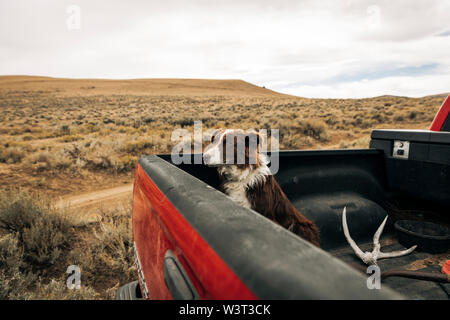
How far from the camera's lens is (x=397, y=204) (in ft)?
12.5

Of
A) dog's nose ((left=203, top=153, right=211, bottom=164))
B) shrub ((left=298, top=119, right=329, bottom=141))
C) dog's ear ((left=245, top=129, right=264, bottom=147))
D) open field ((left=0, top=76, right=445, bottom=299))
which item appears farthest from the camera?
shrub ((left=298, top=119, right=329, bottom=141))

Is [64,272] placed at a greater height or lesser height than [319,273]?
lesser

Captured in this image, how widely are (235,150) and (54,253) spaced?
10.6ft

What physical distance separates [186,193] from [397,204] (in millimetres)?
3553

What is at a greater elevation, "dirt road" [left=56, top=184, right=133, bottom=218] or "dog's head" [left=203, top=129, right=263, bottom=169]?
"dog's head" [left=203, top=129, right=263, bottom=169]

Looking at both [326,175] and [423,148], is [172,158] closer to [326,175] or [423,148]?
[326,175]

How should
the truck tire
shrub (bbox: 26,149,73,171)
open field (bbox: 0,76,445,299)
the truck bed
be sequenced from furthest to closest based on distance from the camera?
1. shrub (bbox: 26,149,73,171)
2. open field (bbox: 0,76,445,299)
3. the truck tire
4. the truck bed

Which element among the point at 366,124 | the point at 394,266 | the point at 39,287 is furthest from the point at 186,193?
the point at 366,124

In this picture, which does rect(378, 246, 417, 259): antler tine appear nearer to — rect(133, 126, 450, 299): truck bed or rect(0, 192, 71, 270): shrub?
rect(133, 126, 450, 299): truck bed

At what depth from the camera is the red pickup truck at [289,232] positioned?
74cm

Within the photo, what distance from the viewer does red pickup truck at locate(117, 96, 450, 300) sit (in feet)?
2.43

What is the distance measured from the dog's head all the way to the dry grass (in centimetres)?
223

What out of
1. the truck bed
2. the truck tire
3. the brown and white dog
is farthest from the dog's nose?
the truck tire

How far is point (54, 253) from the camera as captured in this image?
4285 mm
